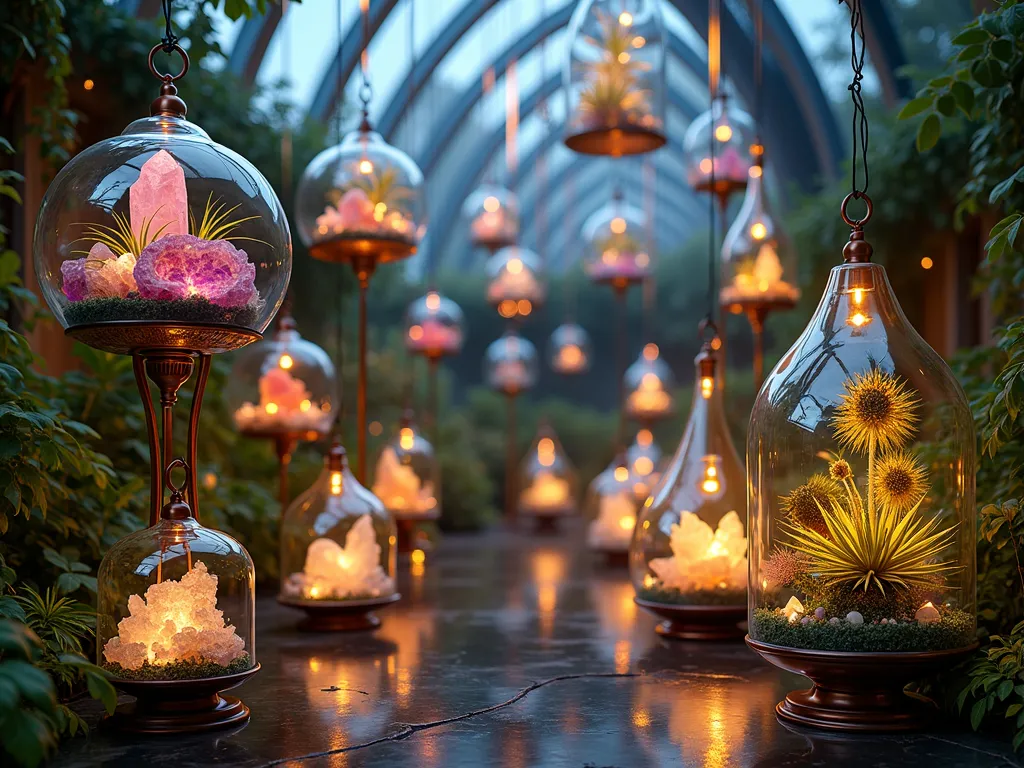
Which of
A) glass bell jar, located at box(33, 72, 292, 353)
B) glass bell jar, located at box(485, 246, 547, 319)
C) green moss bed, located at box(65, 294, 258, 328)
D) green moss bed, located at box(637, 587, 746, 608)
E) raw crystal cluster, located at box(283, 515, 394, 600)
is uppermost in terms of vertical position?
glass bell jar, located at box(485, 246, 547, 319)

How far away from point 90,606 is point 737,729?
7.81ft

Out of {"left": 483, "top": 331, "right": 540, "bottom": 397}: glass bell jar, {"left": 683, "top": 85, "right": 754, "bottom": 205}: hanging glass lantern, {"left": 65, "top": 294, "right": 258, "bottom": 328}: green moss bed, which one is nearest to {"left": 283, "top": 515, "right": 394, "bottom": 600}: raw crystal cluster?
{"left": 65, "top": 294, "right": 258, "bottom": 328}: green moss bed

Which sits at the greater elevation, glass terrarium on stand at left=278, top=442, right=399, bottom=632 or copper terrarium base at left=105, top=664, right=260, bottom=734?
glass terrarium on stand at left=278, top=442, right=399, bottom=632

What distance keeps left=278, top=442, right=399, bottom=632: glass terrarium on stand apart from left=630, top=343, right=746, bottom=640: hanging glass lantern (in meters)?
1.21

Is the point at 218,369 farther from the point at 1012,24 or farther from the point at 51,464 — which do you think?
the point at 1012,24

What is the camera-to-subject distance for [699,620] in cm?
505

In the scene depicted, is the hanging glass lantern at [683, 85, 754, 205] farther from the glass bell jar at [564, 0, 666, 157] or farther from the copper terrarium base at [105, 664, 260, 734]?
the copper terrarium base at [105, 664, 260, 734]

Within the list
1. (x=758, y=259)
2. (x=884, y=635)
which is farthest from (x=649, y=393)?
(x=884, y=635)

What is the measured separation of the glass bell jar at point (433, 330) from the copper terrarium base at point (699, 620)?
6034 mm

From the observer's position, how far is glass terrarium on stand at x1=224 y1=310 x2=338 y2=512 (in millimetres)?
6180

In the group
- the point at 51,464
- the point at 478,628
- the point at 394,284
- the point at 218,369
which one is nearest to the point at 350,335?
the point at 394,284

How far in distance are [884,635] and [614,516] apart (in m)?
5.19

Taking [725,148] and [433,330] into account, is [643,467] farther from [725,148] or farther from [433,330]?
[725,148]

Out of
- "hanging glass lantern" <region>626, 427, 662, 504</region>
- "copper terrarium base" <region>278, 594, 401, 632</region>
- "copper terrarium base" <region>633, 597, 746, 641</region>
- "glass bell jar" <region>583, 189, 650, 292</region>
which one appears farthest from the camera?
"glass bell jar" <region>583, 189, 650, 292</region>
